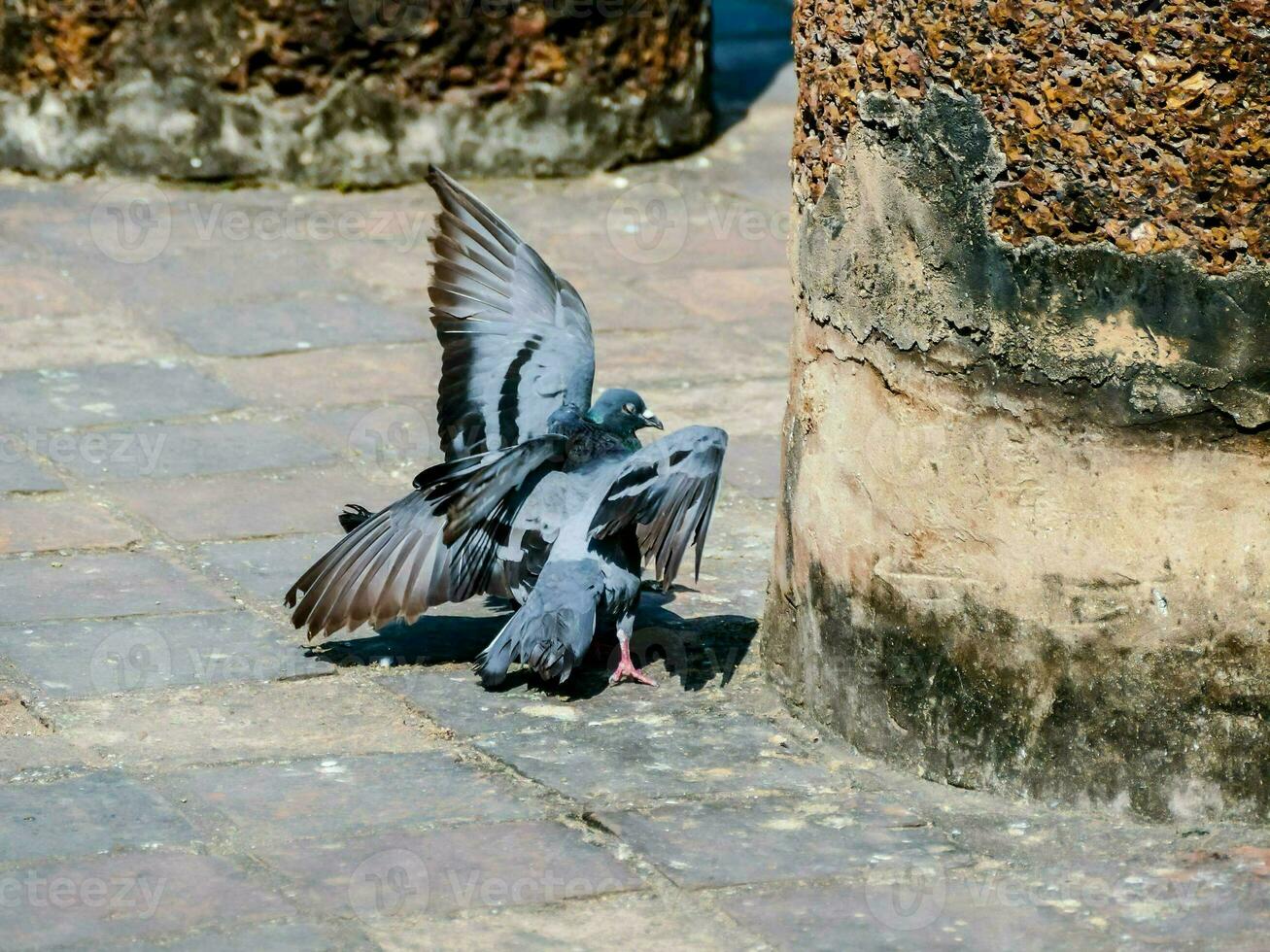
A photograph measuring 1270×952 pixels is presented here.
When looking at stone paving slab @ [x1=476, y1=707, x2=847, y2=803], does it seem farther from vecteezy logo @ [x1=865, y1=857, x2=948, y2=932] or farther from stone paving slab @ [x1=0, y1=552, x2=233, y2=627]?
stone paving slab @ [x1=0, y1=552, x2=233, y2=627]

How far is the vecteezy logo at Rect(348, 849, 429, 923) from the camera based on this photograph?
12.2ft

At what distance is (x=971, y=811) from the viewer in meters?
4.21

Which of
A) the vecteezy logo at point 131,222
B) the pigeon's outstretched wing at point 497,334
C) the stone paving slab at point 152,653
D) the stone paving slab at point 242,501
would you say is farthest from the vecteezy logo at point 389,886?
the vecteezy logo at point 131,222

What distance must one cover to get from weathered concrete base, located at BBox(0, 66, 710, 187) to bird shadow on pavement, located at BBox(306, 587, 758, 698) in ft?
14.4

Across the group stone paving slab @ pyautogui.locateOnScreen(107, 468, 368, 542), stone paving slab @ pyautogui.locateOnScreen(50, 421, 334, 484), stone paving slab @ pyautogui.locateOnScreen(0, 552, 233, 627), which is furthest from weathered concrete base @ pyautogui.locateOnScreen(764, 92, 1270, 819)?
stone paving slab @ pyautogui.locateOnScreen(50, 421, 334, 484)

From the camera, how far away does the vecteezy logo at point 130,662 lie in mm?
4816

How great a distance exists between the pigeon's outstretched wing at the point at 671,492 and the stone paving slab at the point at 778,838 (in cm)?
57

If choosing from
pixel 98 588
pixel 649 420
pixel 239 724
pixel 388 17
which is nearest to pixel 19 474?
pixel 98 588

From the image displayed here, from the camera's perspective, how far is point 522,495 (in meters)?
4.93

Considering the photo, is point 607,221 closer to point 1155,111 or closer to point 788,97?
point 788,97

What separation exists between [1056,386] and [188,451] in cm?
328

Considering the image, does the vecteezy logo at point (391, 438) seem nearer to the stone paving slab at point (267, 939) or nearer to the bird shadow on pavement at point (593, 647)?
the bird shadow on pavement at point (593, 647)

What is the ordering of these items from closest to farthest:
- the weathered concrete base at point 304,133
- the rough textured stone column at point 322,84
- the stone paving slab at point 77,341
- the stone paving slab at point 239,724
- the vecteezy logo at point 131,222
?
1. the stone paving slab at point 239,724
2. the stone paving slab at point 77,341
3. the vecteezy logo at point 131,222
4. the rough textured stone column at point 322,84
5. the weathered concrete base at point 304,133

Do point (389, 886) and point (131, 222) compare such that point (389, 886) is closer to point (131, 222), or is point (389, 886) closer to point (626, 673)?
point (626, 673)
